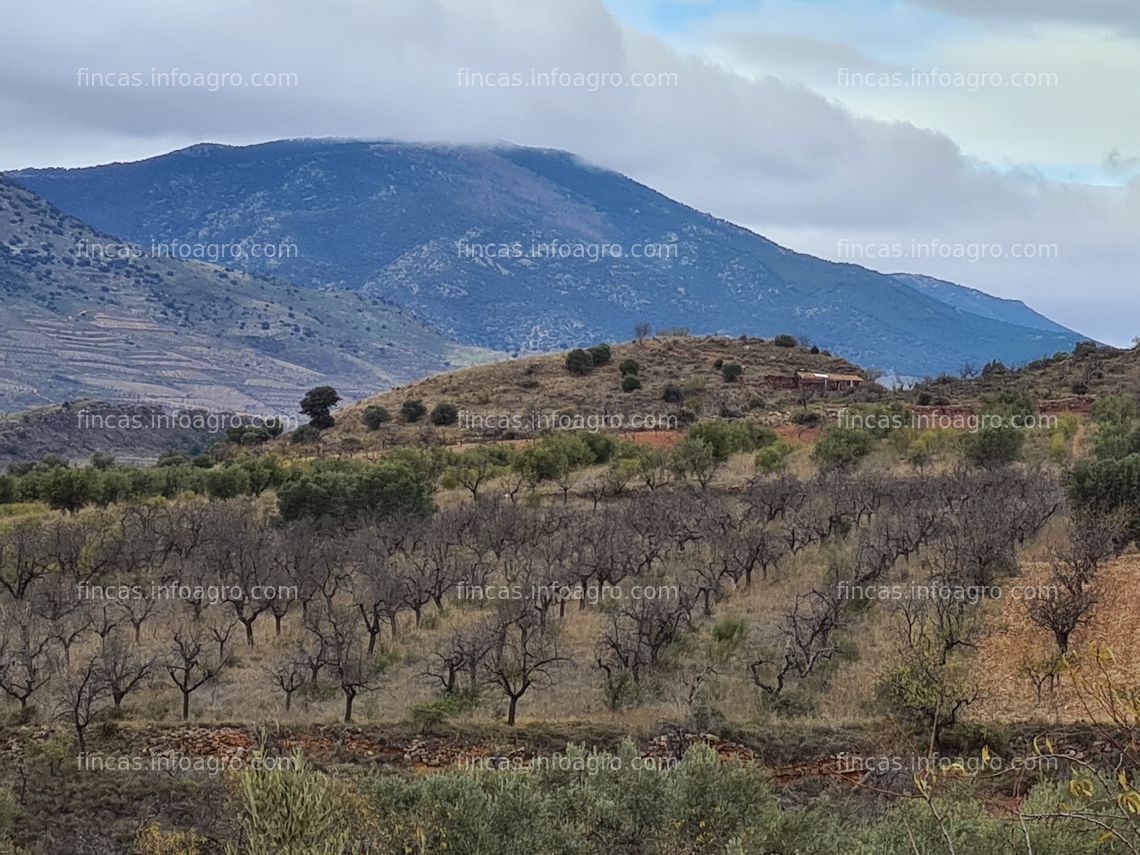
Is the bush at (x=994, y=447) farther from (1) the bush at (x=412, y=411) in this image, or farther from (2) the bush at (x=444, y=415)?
(1) the bush at (x=412, y=411)

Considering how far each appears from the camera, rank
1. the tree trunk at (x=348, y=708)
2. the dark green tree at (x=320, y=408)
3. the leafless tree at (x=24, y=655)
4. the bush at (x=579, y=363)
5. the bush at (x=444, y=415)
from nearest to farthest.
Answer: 1. the tree trunk at (x=348, y=708)
2. the leafless tree at (x=24, y=655)
3. the bush at (x=444, y=415)
4. the dark green tree at (x=320, y=408)
5. the bush at (x=579, y=363)

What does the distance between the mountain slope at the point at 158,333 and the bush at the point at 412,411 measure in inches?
2919

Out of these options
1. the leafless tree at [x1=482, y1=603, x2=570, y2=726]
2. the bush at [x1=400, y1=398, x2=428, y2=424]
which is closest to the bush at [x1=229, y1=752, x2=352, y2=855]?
the leafless tree at [x1=482, y1=603, x2=570, y2=726]

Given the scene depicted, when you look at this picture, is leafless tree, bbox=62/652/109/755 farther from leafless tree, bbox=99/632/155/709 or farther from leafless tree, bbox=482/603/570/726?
leafless tree, bbox=482/603/570/726

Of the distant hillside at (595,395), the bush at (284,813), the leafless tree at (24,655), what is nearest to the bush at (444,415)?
the distant hillside at (595,395)

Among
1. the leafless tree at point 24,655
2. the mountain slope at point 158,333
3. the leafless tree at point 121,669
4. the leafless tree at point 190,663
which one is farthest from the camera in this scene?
the mountain slope at point 158,333

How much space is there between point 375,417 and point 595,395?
1328 centimetres

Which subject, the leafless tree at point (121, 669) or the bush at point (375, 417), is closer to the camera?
the leafless tree at point (121, 669)

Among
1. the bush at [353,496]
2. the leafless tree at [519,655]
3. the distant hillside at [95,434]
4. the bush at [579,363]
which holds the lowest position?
the distant hillside at [95,434]

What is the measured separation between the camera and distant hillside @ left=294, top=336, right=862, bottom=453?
61500mm

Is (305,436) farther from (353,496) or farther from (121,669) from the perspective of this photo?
(121,669)

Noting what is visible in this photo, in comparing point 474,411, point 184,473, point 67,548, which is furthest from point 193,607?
point 474,411

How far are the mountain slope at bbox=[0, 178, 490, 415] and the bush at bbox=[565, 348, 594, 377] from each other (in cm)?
7213

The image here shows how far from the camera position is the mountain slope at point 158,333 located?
137125 mm
